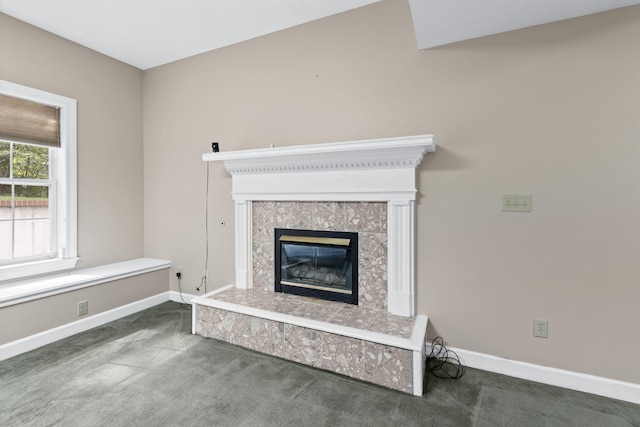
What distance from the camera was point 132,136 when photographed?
3598 millimetres

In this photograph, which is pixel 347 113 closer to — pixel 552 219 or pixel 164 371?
pixel 552 219

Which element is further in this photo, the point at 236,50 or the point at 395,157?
the point at 236,50

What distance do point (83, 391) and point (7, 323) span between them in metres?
1.03

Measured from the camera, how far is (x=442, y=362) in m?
2.31

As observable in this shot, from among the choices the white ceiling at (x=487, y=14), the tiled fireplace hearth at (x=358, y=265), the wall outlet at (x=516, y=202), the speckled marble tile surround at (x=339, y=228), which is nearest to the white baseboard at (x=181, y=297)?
the tiled fireplace hearth at (x=358, y=265)

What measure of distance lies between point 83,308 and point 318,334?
2214 mm

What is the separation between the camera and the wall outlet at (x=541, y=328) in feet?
6.83

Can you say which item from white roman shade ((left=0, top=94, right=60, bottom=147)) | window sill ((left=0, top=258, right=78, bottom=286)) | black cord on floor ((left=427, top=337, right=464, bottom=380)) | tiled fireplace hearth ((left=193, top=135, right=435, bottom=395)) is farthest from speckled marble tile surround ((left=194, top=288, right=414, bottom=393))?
white roman shade ((left=0, top=94, right=60, bottom=147))

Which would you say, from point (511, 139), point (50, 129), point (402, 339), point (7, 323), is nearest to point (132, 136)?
point (50, 129)

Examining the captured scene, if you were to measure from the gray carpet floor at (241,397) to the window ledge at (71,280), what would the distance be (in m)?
0.45

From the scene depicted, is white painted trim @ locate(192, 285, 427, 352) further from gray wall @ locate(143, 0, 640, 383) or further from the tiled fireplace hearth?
gray wall @ locate(143, 0, 640, 383)

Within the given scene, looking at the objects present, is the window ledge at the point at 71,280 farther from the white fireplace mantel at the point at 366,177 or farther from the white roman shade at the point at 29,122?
the white fireplace mantel at the point at 366,177

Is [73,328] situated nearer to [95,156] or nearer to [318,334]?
[95,156]

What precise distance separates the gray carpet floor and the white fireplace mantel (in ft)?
2.28
